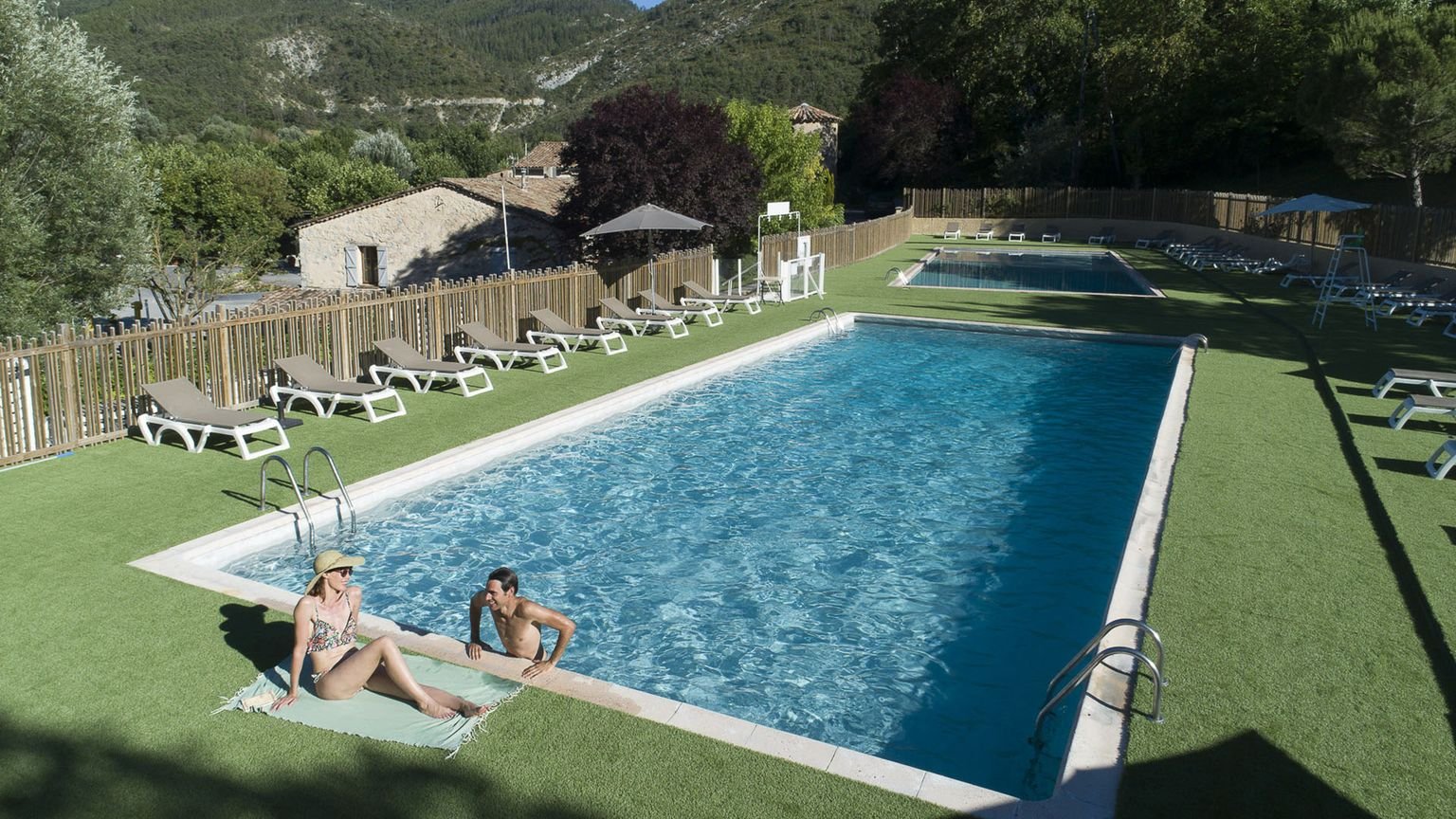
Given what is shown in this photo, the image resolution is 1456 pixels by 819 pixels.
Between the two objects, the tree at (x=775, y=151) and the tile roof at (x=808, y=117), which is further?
the tile roof at (x=808, y=117)

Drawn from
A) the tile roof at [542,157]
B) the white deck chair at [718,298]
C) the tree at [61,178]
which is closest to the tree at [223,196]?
the tile roof at [542,157]

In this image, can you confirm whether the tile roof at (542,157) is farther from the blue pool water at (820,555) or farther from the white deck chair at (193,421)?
the white deck chair at (193,421)

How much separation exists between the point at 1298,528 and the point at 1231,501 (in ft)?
2.26

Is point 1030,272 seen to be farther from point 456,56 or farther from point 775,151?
point 456,56

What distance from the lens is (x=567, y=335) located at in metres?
16.2

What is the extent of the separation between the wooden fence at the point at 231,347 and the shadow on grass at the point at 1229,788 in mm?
Result: 9516

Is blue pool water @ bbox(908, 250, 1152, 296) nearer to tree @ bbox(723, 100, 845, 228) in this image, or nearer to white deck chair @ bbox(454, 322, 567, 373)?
tree @ bbox(723, 100, 845, 228)

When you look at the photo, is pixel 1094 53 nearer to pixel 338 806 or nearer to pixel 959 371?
pixel 959 371

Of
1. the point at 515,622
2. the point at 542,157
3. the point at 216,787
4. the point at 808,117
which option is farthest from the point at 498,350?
the point at 542,157

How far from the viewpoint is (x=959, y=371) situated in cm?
1581

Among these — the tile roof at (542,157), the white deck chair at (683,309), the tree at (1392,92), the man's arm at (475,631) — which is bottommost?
the man's arm at (475,631)

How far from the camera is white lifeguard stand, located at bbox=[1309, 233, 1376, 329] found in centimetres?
1891

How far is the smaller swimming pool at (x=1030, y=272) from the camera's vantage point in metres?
28.0

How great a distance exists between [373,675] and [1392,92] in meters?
32.8
